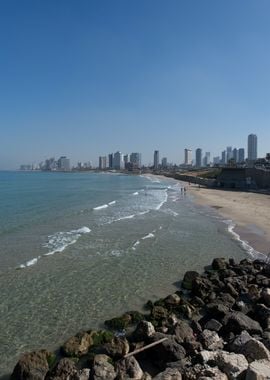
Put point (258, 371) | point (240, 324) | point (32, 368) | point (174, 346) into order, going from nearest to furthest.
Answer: point (258, 371)
point (32, 368)
point (174, 346)
point (240, 324)

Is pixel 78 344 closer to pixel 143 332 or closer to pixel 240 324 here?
pixel 143 332

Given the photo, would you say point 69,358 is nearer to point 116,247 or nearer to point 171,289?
point 171,289

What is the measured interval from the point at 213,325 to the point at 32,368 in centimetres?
512

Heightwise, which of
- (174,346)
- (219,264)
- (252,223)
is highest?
(174,346)

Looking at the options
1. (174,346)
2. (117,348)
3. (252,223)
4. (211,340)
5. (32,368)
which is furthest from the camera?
(252,223)

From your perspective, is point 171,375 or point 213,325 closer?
point 171,375

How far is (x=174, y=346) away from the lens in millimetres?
9227

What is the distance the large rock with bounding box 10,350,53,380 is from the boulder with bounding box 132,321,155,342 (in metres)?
2.47

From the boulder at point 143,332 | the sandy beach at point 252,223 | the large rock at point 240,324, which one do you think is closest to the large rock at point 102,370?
the boulder at point 143,332

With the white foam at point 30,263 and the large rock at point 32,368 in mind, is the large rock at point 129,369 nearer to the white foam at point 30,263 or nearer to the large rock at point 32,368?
the large rock at point 32,368

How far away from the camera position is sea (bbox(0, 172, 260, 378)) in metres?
11.8

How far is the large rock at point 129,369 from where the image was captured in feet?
27.2

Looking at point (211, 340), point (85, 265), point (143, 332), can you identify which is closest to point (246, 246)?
point (85, 265)

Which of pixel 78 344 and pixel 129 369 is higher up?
pixel 129 369
